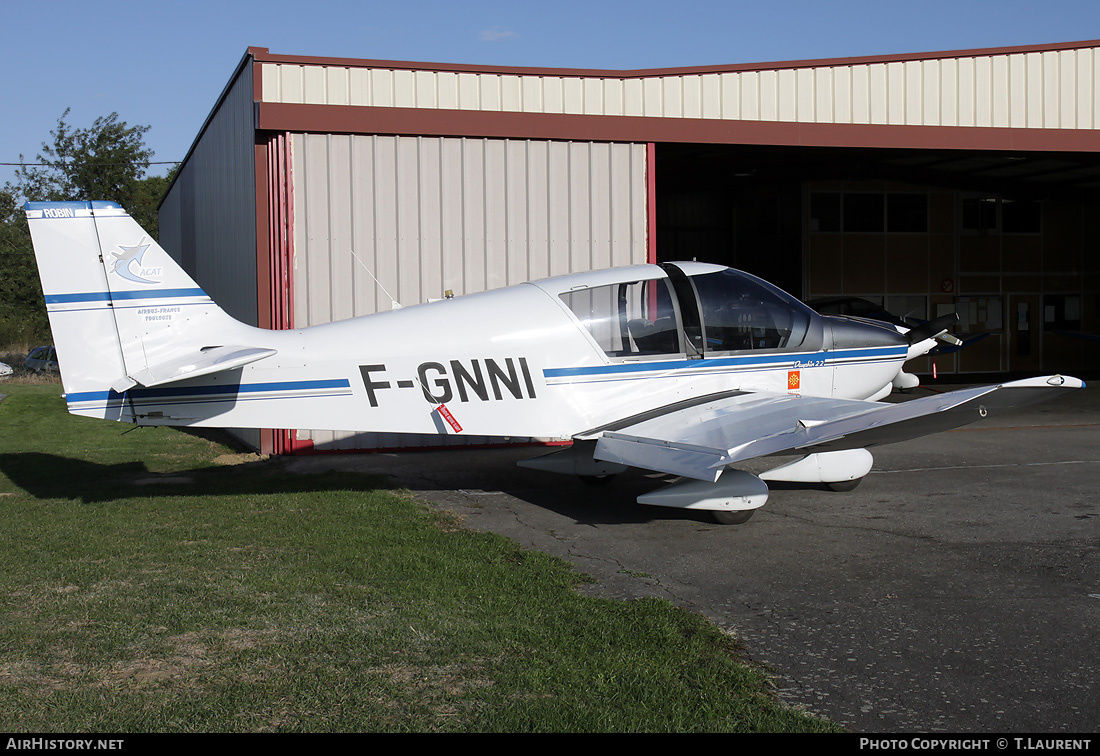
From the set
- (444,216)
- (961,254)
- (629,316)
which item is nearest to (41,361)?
(444,216)

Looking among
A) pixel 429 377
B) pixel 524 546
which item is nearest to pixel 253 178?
pixel 429 377

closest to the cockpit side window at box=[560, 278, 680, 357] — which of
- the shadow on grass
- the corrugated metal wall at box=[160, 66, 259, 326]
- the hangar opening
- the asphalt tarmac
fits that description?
the asphalt tarmac

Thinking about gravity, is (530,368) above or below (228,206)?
below

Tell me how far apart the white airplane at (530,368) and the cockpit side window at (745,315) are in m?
0.02

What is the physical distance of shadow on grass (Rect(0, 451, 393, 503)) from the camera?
30.0 ft

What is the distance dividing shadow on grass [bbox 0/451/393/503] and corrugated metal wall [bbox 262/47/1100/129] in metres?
4.84

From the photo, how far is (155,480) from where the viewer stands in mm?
9977

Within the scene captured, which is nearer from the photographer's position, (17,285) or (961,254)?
(961,254)

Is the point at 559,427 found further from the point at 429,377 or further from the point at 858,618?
the point at 858,618

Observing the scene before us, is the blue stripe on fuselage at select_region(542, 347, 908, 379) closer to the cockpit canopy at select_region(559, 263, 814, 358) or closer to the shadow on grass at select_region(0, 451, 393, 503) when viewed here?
the cockpit canopy at select_region(559, 263, 814, 358)

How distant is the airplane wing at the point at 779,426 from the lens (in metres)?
6.25

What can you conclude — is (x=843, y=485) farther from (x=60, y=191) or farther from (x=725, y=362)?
(x=60, y=191)

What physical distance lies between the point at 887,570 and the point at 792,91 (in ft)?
30.8
